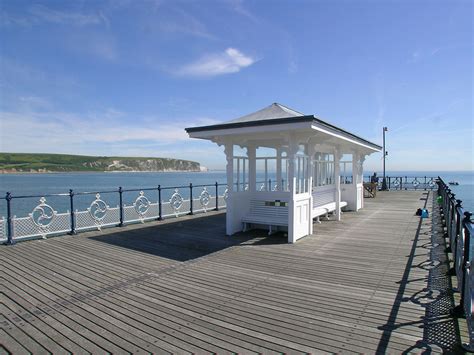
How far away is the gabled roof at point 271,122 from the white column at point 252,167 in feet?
3.75

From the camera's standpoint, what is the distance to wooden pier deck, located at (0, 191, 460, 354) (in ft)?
10.1

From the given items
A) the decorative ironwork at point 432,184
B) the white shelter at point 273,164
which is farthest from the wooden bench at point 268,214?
the decorative ironwork at point 432,184

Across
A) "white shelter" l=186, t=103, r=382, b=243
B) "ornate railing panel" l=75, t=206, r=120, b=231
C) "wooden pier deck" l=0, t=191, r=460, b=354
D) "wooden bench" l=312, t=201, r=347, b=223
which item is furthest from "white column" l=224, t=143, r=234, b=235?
"ornate railing panel" l=75, t=206, r=120, b=231

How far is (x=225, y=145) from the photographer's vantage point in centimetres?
809

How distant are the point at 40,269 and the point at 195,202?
6.90 metres

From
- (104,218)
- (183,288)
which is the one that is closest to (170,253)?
(183,288)

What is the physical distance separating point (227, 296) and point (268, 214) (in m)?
4.23

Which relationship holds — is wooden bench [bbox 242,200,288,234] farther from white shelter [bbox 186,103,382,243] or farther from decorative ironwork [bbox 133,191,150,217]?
decorative ironwork [bbox 133,191,150,217]

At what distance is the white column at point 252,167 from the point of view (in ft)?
28.9

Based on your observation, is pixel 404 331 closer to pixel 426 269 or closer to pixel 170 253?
pixel 426 269

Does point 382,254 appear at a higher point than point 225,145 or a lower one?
lower

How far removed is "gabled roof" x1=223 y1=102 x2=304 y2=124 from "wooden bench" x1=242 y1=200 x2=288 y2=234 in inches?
91.5

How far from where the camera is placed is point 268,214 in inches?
325

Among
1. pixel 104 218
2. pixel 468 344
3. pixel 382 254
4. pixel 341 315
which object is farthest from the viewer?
pixel 104 218
